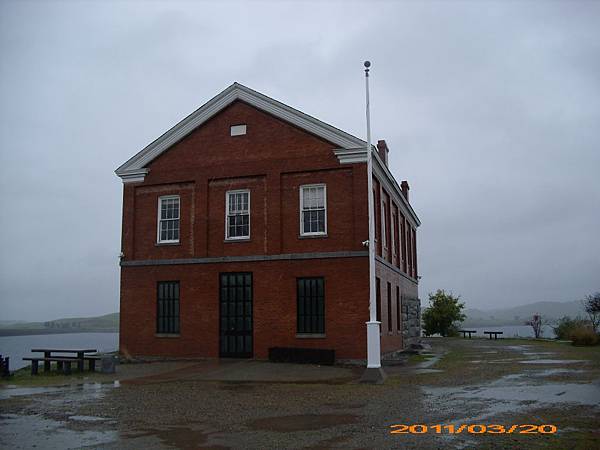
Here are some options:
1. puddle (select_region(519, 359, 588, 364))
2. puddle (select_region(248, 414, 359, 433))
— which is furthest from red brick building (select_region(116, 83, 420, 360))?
puddle (select_region(248, 414, 359, 433))

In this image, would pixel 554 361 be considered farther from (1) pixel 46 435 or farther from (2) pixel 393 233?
(1) pixel 46 435

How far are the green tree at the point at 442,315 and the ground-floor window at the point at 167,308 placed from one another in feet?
92.5

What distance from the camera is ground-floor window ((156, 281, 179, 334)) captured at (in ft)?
81.6

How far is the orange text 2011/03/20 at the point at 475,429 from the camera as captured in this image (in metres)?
9.51

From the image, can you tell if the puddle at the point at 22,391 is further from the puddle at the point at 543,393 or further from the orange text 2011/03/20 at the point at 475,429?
the puddle at the point at 543,393

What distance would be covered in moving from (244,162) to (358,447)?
17068 millimetres

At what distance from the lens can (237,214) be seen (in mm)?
24531

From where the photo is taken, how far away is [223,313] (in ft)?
78.9

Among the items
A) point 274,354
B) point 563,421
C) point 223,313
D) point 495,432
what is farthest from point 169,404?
point 223,313

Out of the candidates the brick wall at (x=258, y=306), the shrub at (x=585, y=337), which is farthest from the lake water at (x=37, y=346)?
the shrub at (x=585, y=337)

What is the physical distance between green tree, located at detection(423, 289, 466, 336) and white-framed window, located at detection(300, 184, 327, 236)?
2746 cm

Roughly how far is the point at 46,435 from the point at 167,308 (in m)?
15.1

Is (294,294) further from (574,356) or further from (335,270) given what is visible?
(574,356)

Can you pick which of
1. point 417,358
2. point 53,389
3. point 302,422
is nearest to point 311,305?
point 417,358
